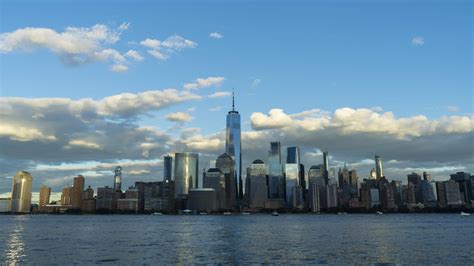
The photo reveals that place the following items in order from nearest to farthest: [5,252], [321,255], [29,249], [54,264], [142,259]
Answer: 1. [54,264]
2. [142,259]
3. [321,255]
4. [5,252]
5. [29,249]

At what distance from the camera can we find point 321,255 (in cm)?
8338

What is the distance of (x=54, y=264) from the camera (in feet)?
235

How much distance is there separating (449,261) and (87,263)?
61.9m

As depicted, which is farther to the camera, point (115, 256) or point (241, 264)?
point (115, 256)

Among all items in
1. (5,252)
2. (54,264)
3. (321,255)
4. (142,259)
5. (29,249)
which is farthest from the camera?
(29,249)

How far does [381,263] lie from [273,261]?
17956 millimetres

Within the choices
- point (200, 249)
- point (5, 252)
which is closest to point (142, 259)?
point (200, 249)

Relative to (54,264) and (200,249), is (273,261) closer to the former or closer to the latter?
(200,249)

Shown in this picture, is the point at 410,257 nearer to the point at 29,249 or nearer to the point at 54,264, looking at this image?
the point at 54,264

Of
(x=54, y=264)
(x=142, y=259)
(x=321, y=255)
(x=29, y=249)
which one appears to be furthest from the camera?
(x=29, y=249)

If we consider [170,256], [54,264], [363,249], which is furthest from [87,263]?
[363,249]

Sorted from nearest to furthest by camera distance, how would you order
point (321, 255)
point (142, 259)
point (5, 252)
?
point (142, 259) → point (321, 255) → point (5, 252)

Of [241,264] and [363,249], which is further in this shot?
[363,249]

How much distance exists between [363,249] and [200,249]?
35485 mm
